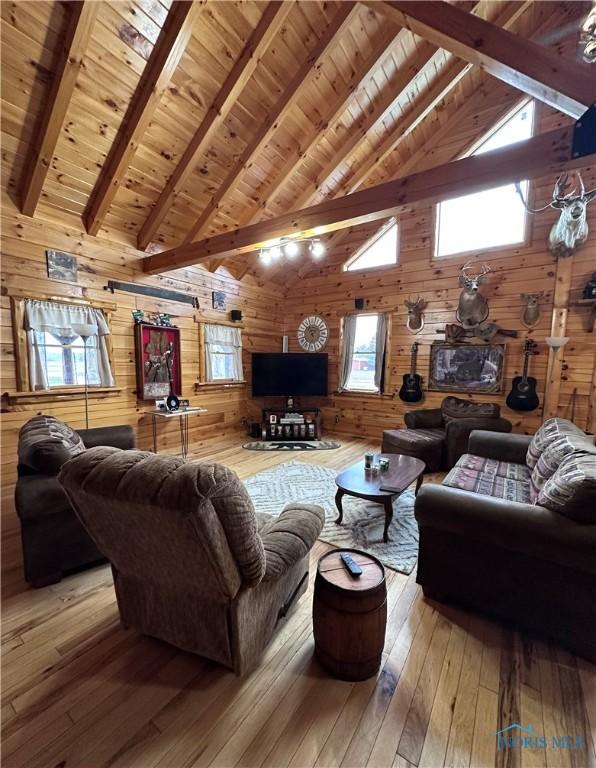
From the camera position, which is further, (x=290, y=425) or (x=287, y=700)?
(x=290, y=425)

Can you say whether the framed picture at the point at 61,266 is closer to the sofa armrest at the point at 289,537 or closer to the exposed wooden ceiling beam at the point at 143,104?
the exposed wooden ceiling beam at the point at 143,104

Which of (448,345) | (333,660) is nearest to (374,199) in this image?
(448,345)

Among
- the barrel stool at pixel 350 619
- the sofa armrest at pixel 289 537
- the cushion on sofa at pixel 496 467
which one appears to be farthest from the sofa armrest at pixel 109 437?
the cushion on sofa at pixel 496 467

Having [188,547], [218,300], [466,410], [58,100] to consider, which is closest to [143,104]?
[58,100]

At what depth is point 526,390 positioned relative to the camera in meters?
4.34

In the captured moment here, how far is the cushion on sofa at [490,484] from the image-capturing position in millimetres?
2363

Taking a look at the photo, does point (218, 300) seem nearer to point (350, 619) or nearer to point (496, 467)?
point (496, 467)

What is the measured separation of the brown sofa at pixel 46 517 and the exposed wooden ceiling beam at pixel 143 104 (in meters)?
2.73

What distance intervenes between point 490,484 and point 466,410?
2.03m

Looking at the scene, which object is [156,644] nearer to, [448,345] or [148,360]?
[148,360]

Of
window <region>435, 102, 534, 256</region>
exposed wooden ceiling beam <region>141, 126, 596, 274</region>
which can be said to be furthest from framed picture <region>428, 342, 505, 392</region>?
exposed wooden ceiling beam <region>141, 126, 596, 274</region>

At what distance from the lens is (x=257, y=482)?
361 centimetres

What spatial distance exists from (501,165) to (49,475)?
3.72 m

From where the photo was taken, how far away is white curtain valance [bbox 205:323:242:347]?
5.16 m
